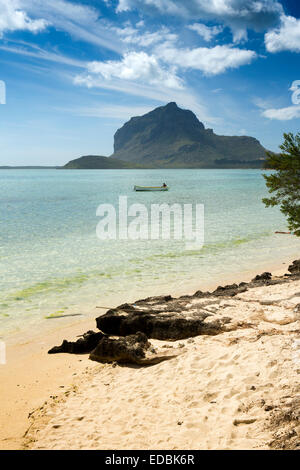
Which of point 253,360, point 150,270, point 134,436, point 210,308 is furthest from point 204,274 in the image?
point 134,436

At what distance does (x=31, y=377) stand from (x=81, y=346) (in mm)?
1779

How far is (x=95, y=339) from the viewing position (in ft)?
36.4

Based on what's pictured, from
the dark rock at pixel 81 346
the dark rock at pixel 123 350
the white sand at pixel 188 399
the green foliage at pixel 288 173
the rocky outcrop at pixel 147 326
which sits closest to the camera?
the white sand at pixel 188 399

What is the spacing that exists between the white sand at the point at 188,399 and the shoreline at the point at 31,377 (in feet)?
0.95

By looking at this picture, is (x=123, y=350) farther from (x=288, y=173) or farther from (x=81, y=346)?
(x=288, y=173)

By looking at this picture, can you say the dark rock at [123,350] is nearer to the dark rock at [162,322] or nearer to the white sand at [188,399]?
the white sand at [188,399]

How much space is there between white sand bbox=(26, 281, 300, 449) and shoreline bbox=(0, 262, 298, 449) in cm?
29

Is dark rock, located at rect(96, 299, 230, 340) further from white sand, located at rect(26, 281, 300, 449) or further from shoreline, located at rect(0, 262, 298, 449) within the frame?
shoreline, located at rect(0, 262, 298, 449)

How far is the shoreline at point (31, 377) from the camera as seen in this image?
24.5 feet

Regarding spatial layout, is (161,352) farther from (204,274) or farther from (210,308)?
(204,274)

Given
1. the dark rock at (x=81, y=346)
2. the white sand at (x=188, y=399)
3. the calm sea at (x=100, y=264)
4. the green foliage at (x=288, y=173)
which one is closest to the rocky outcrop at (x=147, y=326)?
the dark rock at (x=81, y=346)

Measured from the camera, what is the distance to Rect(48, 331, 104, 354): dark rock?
10.9 m
